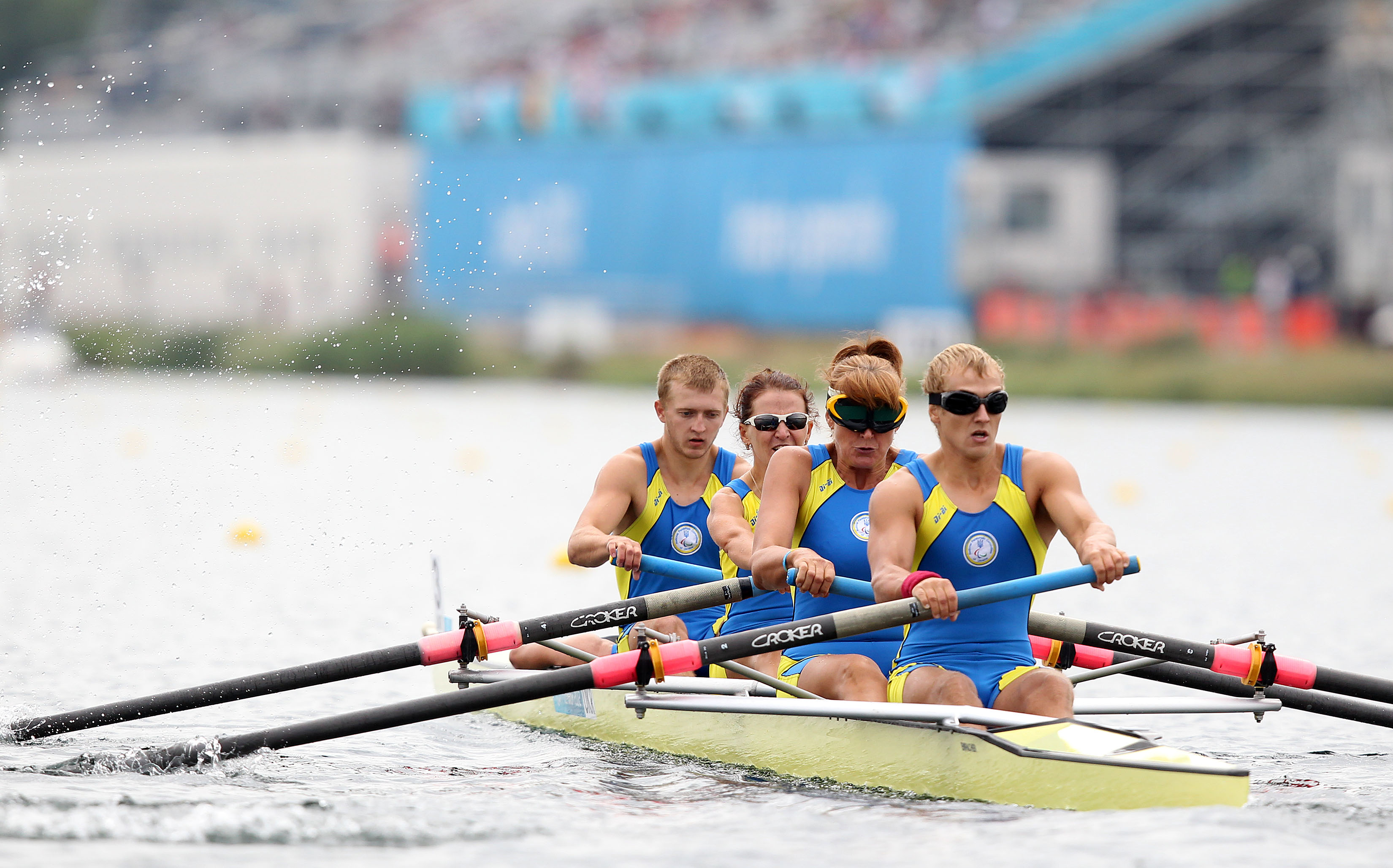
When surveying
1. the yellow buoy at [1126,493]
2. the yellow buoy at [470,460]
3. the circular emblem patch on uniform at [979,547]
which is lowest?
the circular emblem patch on uniform at [979,547]

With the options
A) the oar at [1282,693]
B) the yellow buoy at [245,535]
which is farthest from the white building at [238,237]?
the oar at [1282,693]

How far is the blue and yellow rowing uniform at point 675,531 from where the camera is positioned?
7.21 m

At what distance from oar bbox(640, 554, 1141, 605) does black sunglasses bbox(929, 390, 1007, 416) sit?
0.54 metres

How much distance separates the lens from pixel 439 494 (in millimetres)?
19281

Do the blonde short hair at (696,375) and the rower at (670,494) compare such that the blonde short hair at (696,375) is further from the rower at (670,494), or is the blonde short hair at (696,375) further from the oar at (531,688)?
the oar at (531,688)

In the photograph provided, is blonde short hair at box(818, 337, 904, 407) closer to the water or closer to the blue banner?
the water

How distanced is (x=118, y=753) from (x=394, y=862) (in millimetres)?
1802

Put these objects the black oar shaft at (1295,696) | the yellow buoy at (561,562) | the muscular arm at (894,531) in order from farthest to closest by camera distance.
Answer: the yellow buoy at (561,562) < the black oar shaft at (1295,696) < the muscular arm at (894,531)

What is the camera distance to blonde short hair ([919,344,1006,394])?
5629mm

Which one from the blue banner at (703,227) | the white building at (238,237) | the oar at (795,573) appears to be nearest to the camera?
the oar at (795,573)

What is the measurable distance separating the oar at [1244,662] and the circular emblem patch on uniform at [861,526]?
768 mm

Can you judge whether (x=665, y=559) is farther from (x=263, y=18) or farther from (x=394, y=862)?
(x=263, y=18)

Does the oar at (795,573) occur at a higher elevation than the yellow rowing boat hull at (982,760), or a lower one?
higher

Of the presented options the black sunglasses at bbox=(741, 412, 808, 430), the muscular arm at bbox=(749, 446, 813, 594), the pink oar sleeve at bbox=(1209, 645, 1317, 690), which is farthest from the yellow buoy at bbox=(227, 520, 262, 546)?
the pink oar sleeve at bbox=(1209, 645, 1317, 690)
